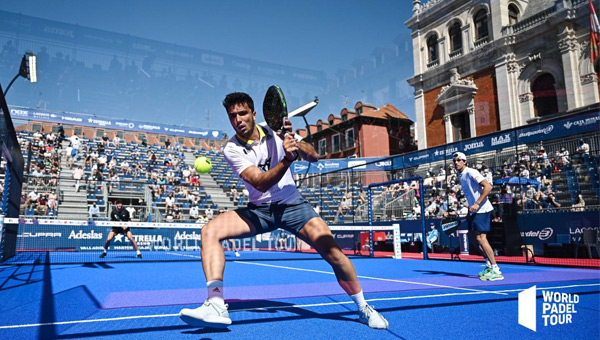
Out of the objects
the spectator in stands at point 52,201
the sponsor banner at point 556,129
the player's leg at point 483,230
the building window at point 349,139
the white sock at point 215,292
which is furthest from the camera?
the building window at point 349,139

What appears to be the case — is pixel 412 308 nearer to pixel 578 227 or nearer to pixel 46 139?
pixel 578 227

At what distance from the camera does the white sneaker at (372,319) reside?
338 cm

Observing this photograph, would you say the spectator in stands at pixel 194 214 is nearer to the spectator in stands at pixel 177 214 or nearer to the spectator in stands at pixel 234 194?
the spectator in stands at pixel 177 214

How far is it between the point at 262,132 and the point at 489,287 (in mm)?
4198

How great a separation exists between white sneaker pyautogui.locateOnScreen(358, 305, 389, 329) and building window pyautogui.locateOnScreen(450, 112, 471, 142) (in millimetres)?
27309

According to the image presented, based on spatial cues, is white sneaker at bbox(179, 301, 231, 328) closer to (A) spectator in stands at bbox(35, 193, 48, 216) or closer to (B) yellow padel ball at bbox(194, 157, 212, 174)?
(B) yellow padel ball at bbox(194, 157, 212, 174)

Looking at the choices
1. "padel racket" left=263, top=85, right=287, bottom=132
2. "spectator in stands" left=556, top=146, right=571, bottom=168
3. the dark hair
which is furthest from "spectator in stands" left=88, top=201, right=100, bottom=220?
"spectator in stands" left=556, top=146, right=571, bottom=168

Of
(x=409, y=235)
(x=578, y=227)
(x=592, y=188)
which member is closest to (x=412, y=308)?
(x=578, y=227)

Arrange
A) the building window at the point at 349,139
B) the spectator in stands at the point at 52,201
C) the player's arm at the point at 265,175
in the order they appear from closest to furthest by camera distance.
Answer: the player's arm at the point at 265,175
the spectator in stands at the point at 52,201
the building window at the point at 349,139

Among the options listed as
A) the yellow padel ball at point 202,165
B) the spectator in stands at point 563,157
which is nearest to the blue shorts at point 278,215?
the yellow padel ball at point 202,165

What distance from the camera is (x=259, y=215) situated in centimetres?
360

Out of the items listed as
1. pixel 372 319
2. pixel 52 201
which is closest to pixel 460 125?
pixel 52 201

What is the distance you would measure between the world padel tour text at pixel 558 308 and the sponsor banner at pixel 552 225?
640 centimetres

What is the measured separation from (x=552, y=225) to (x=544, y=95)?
46.9 ft
